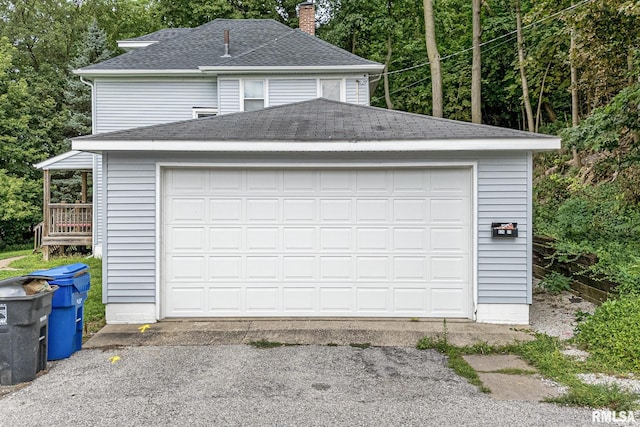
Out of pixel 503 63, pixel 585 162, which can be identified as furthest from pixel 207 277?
pixel 503 63

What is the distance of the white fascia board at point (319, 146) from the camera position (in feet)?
17.8

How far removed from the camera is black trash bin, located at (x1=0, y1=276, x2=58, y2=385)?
3914 mm

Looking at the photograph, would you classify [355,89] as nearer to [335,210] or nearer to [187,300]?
[335,210]

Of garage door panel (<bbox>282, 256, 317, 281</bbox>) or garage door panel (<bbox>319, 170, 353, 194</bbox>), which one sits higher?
garage door panel (<bbox>319, 170, 353, 194</bbox>)

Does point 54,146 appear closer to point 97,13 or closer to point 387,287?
point 97,13

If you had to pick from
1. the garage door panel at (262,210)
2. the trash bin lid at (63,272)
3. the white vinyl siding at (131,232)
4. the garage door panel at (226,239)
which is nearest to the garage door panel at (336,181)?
the garage door panel at (262,210)

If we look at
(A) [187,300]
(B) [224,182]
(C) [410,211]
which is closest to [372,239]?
(C) [410,211]

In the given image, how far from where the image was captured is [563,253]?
6.63 metres

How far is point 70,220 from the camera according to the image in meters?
12.9

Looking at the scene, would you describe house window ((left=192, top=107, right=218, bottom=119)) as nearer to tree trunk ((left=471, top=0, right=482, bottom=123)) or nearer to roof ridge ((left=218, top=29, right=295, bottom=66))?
roof ridge ((left=218, top=29, right=295, bottom=66))

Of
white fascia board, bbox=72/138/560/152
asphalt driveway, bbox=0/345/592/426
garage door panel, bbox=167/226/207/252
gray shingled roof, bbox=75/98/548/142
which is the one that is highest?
gray shingled roof, bbox=75/98/548/142

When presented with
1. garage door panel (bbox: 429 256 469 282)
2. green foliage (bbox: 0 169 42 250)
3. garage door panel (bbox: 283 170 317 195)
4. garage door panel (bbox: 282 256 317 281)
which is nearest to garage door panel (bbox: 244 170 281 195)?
garage door panel (bbox: 283 170 317 195)

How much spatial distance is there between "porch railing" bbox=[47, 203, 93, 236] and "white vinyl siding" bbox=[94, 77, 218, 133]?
2.61 m

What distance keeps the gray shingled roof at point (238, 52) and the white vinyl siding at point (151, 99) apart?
48 centimetres
